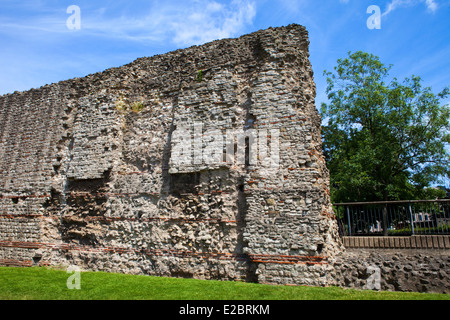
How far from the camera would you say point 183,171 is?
25.5 ft

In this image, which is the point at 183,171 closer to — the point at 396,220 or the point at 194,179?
the point at 194,179

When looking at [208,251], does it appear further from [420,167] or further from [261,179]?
[420,167]

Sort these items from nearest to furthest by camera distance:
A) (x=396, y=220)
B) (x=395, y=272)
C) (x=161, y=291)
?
1. (x=161, y=291)
2. (x=395, y=272)
3. (x=396, y=220)

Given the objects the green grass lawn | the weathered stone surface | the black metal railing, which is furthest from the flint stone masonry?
the black metal railing

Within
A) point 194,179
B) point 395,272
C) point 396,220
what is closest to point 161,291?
point 194,179

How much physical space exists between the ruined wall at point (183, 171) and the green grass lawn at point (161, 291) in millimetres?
638

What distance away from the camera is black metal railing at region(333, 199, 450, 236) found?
309 inches

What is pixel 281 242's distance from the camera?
6469 mm

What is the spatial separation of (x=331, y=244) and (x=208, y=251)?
8.40 feet

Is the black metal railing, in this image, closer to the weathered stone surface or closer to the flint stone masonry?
the flint stone masonry

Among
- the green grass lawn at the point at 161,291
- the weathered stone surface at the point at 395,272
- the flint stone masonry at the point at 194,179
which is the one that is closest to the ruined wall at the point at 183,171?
the flint stone masonry at the point at 194,179

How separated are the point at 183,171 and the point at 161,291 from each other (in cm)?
288

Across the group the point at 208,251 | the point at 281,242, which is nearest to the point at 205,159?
the point at 208,251

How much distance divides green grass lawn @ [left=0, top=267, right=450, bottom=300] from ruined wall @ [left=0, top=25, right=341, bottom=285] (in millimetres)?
638
